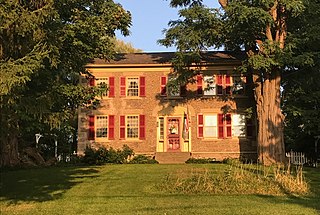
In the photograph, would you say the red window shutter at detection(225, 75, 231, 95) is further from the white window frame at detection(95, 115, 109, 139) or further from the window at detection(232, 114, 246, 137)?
the white window frame at detection(95, 115, 109, 139)

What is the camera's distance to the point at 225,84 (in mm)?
29094

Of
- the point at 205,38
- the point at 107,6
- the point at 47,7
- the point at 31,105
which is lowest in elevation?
the point at 31,105

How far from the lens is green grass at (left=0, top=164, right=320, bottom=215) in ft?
33.9

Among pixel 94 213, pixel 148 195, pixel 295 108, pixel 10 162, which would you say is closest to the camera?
pixel 94 213

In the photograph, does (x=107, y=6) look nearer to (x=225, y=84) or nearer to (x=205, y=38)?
(x=205, y=38)

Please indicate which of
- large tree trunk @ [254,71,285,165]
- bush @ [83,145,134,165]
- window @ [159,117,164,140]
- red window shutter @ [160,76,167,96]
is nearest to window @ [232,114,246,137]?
large tree trunk @ [254,71,285,165]

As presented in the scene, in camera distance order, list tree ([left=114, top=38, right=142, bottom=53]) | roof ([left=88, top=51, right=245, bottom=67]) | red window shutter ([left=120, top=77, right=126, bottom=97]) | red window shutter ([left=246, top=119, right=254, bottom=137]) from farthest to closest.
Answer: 1. tree ([left=114, top=38, right=142, bottom=53])
2. red window shutter ([left=120, top=77, right=126, bottom=97])
3. roof ([left=88, top=51, right=245, bottom=67])
4. red window shutter ([left=246, top=119, right=254, bottom=137])

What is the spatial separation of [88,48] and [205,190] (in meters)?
9.51

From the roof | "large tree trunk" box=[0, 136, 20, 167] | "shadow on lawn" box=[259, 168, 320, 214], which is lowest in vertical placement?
"shadow on lawn" box=[259, 168, 320, 214]

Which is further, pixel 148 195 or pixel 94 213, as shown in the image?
pixel 148 195

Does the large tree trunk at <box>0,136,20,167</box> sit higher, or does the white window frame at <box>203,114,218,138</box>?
the white window frame at <box>203,114,218,138</box>

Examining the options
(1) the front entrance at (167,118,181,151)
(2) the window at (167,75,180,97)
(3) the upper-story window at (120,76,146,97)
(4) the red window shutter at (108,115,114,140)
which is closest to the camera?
(2) the window at (167,75,180,97)

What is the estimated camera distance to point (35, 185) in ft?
50.3

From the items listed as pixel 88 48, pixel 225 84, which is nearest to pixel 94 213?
pixel 88 48
